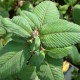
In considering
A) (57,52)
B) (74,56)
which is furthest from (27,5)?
(57,52)

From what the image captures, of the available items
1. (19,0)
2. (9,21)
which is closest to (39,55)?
(9,21)

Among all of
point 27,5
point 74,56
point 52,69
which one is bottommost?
point 74,56

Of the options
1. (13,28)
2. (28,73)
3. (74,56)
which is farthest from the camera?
(74,56)

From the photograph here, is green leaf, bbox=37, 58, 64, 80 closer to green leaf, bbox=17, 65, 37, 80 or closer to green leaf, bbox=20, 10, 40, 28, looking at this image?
green leaf, bbox=17, 65, 37, 80

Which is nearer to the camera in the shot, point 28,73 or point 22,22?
point 22,22

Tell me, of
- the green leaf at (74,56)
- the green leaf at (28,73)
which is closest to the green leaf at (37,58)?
the green leaf at (28,73)

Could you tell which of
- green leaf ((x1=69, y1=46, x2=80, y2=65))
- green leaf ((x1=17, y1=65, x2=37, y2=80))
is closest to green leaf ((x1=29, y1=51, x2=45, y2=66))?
green leaf ((x1=17, y1=65, x2=37, y2=80))

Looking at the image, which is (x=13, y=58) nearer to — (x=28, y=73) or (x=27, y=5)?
(x=28, y=73)

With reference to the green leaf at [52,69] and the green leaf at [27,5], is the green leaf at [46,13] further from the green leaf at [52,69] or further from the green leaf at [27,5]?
the green leaf at [27,5]
